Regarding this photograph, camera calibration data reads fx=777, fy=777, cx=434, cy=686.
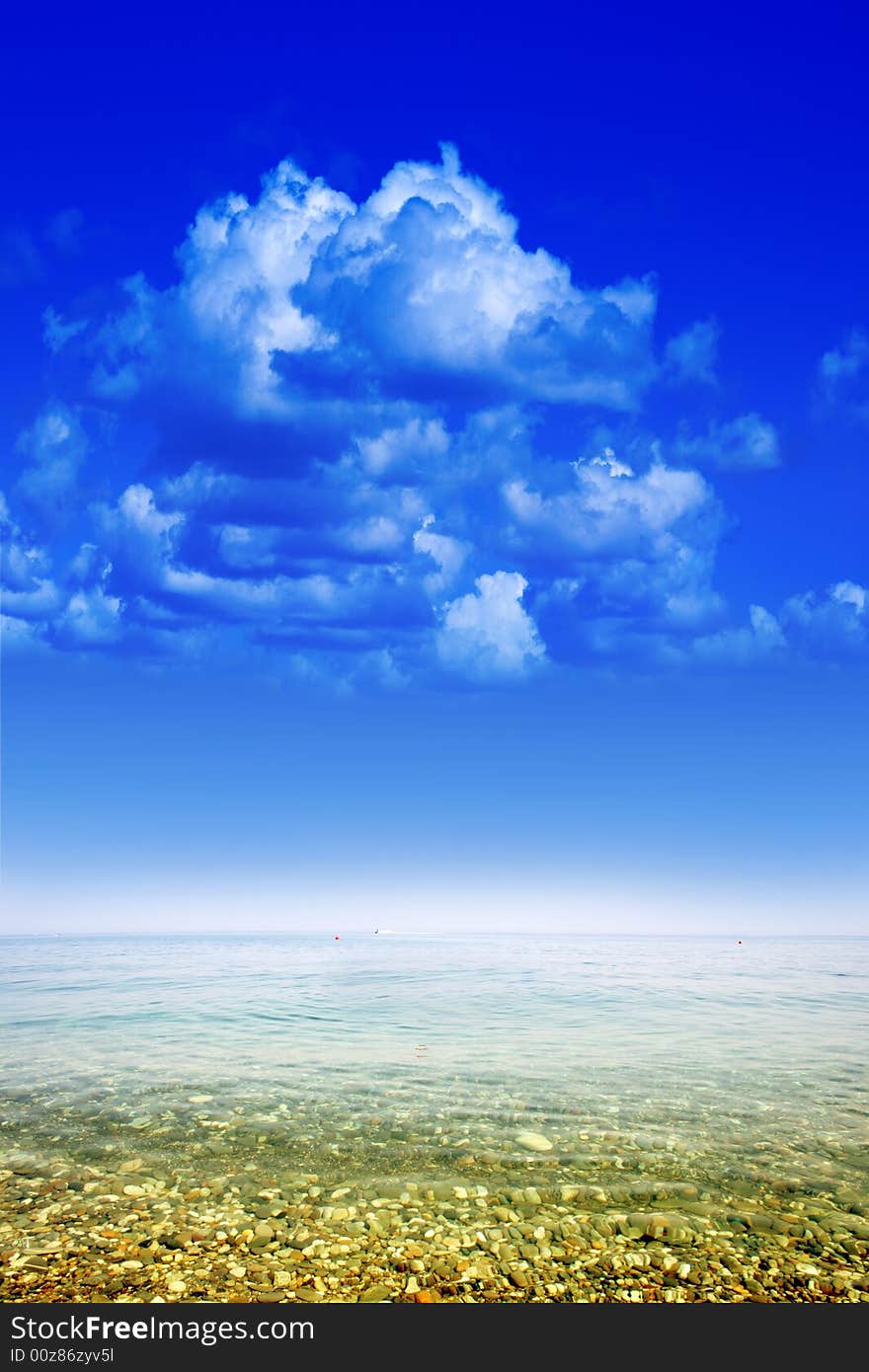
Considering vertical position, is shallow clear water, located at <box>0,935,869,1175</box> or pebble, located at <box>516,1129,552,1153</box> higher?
pebble, located at <box>516,1129,552,1153</box>

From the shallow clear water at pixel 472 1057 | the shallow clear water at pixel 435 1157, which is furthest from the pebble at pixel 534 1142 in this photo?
the shallow clear water at pixel 472 1057

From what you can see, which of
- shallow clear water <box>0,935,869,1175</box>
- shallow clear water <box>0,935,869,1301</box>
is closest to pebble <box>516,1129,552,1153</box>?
shallow clear water <box>0,935,869,1301</box>

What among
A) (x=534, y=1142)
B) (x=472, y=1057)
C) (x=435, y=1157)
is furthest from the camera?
(x=472, y=1057)

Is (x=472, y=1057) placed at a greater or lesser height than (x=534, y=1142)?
lesser

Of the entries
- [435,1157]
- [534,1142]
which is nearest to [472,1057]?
[534,1142]

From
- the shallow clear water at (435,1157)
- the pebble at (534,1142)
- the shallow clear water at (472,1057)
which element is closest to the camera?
the shallow clear water at (435,1157)

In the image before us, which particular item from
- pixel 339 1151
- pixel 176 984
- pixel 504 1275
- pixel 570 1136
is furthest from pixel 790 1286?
pixel 176 984

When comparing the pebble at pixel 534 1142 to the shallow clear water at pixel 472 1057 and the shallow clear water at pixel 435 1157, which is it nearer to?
the shallow clear water at pixel 435 1157

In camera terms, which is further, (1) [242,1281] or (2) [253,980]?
(2) [253,980]

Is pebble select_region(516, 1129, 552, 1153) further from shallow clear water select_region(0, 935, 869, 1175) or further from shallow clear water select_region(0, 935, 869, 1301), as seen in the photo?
shallow clear water select_region(0, 935, 869, 1175)

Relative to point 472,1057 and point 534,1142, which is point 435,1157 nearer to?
point 534,1142
